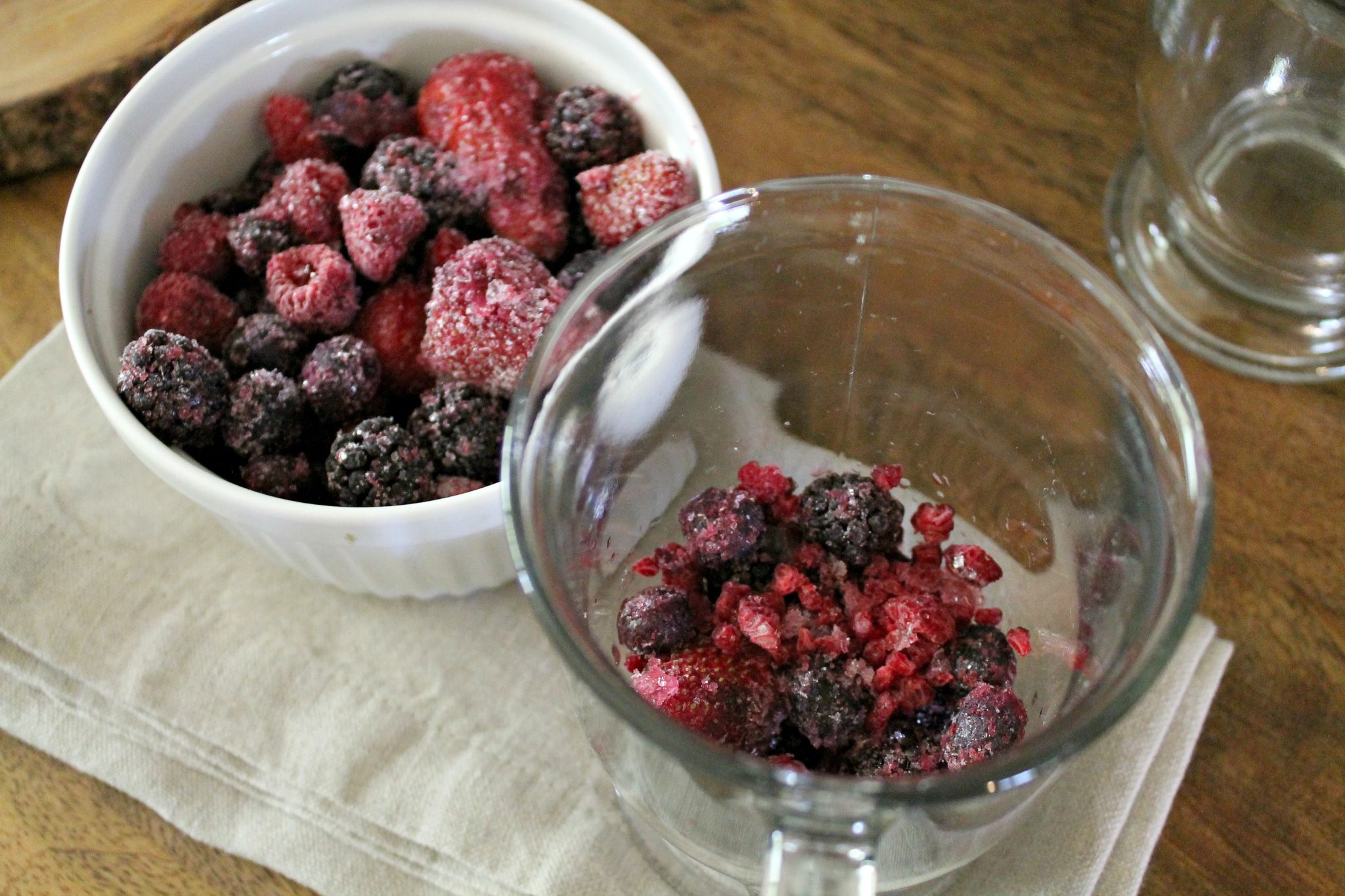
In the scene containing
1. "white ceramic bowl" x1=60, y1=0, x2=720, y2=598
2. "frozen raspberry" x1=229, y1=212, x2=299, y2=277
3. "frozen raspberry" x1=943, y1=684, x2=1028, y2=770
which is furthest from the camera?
"frozen raspberry" x1=229, y1=212, x2=299, y2=277

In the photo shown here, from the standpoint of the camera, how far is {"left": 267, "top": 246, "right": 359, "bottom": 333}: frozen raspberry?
82cm

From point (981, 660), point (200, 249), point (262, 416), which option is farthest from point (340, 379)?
point (981, 660)

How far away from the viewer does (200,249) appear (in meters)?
0.87

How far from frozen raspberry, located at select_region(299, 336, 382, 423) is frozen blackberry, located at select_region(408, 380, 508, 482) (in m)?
0.04

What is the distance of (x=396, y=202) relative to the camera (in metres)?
0.84

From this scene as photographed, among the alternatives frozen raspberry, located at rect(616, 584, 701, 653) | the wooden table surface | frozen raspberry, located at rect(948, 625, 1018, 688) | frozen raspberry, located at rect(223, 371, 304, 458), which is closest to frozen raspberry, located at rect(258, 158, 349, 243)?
frozen raspberry, located at rect(223, 371, 304, 458)

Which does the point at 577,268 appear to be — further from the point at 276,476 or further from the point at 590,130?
the point at 276,476

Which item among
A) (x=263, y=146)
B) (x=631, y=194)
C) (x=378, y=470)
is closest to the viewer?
(x=378, y=470)

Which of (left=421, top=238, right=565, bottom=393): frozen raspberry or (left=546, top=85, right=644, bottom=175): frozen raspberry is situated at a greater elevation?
(left=546, top=85, right=644, bottom=175): frozen raspberry

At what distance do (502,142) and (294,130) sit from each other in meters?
0.16

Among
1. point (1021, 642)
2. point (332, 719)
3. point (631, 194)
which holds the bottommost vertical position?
point (332, 719)

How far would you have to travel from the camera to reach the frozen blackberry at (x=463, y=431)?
30.4 inches

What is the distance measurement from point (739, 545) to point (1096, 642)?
211mm

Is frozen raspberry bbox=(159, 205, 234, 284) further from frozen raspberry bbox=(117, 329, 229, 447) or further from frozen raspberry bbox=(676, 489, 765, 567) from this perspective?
frozen raspberry bbox=(676, 489, 765, 567)
